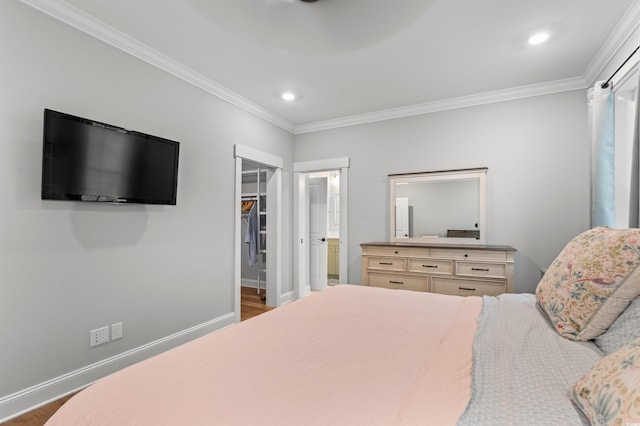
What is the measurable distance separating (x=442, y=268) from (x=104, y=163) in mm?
3134

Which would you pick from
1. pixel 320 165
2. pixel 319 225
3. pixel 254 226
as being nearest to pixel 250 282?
pixel 254 226

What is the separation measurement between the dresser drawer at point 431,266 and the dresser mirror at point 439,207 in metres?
0.54

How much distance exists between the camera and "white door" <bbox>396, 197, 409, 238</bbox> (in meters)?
3.89

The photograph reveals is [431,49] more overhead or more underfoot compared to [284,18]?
more overhead

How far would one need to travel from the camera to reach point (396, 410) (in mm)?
789

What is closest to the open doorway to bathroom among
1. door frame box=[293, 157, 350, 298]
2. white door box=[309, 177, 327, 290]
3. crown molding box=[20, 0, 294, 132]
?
white door box=[309, 177, 327, 290]

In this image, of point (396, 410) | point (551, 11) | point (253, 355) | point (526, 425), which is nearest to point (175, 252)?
point (253, 355)

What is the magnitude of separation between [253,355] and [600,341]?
124 cm

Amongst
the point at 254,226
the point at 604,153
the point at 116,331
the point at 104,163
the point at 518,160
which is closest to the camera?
the point at 104,163

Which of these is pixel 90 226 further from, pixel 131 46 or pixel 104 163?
pixel 131 46

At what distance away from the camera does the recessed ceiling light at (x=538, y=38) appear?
2.39 meters

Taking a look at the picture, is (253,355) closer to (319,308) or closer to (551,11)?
(319,308)

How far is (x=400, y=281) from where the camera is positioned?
11.1 feet

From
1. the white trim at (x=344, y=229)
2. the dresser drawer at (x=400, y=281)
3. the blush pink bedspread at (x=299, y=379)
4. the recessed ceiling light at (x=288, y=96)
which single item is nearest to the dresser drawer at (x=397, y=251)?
the dresser drawer at (x=400, y=281)
